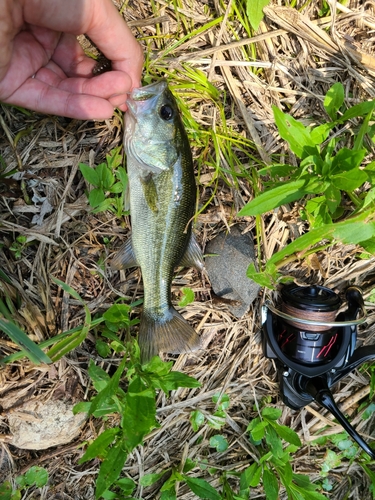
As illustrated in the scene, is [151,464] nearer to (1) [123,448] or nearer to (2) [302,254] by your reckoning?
(1) [123,448]

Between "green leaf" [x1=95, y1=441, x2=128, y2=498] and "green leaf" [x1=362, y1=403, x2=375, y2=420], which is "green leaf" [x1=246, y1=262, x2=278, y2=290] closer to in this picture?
"green leaf" [x1=95, y1=441, x2=128, y2=498]

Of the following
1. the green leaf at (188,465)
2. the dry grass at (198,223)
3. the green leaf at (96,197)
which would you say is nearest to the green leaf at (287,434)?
the dry grass at (198,223)

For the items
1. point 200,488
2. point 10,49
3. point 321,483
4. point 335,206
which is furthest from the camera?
point 321,483

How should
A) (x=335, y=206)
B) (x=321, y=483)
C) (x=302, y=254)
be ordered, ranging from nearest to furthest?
(x=335, y=206), (x=302, y=254), (x=321, y=483)

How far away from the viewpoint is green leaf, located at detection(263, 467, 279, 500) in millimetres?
2670

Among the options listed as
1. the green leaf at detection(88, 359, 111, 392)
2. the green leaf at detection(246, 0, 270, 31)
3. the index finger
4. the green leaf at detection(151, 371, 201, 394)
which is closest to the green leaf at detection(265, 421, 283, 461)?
the green leaf at detection(151, 371, 201, 394)

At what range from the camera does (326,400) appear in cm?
254

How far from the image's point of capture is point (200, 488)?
107 inches

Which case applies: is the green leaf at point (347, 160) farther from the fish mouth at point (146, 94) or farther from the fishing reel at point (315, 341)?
the fish mouth at point (146, 94)

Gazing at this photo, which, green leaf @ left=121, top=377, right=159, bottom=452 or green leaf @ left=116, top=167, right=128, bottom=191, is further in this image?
green leaf @ left=116, top=167, right=128, bottom=191

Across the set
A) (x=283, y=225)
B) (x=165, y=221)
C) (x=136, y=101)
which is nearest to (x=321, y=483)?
(x=283, y=225)

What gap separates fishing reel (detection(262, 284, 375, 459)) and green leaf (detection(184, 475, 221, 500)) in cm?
85

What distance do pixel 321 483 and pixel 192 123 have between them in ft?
9.31

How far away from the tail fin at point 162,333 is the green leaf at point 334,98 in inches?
59.3
